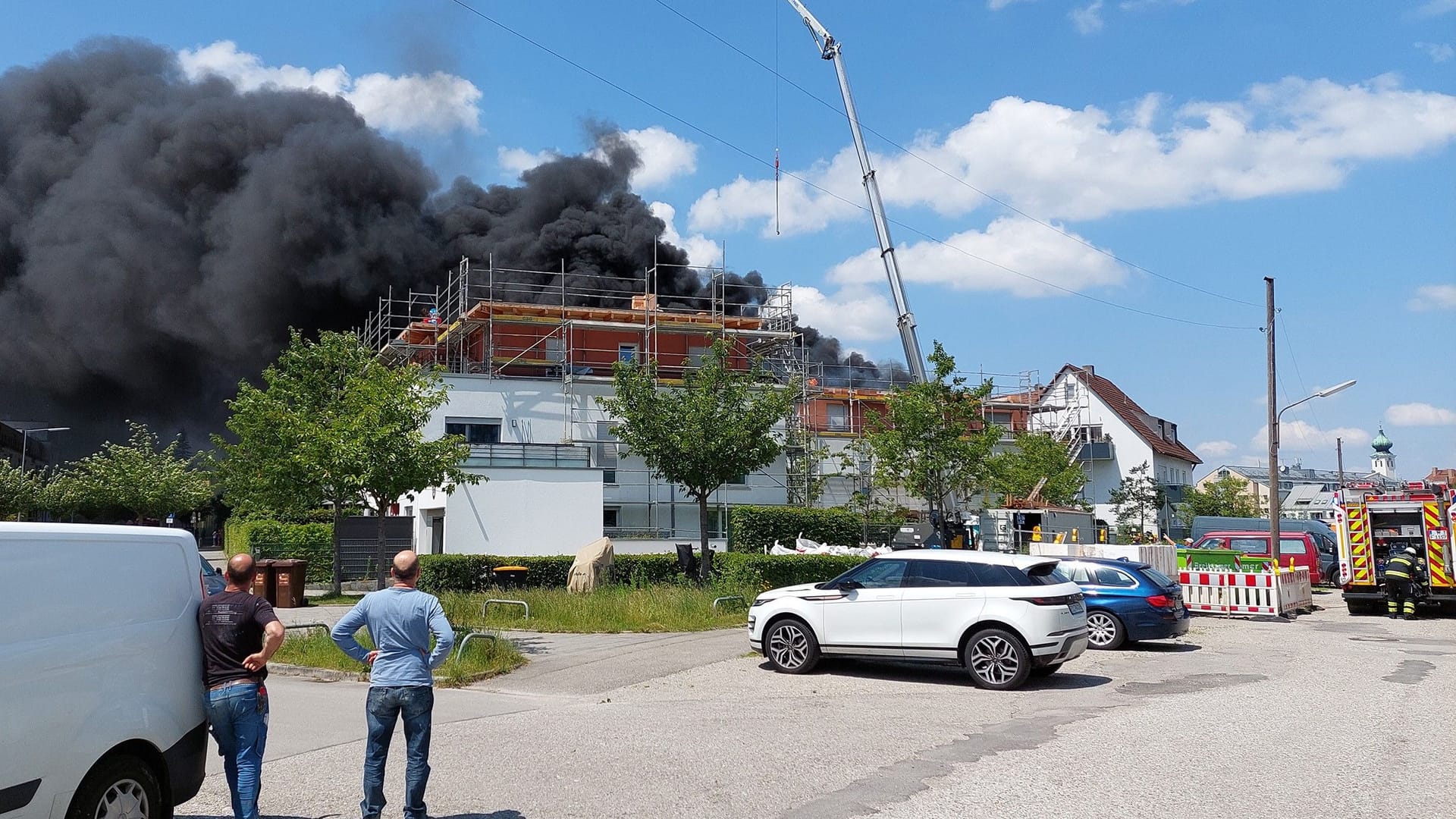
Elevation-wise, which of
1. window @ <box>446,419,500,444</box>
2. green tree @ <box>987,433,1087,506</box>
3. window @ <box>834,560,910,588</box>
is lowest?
window @ <box>834,560,910,588</box>

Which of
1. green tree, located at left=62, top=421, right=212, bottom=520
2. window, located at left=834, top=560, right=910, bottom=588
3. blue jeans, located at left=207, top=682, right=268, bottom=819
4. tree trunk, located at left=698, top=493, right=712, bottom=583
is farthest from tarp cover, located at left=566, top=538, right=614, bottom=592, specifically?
green tree, located at left=62, top=421, right=212, bottom=520

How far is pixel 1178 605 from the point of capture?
16.1 meters

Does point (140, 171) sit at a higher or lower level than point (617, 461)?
higher

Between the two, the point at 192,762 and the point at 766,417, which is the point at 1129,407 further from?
the point at 192,762

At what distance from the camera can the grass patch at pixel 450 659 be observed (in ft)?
41.4

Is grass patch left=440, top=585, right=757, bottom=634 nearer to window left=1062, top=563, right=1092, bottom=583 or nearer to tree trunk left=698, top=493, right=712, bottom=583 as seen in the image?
tree trunk left=698, top=493, right=712, bottom=583

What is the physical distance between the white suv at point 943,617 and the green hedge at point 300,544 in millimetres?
19588

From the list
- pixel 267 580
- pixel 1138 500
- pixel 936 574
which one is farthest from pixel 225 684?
pixel 1138 500

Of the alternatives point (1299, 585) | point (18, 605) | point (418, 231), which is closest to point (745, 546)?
point (1299, 585)

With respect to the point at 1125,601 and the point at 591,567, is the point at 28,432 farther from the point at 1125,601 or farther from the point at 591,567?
the point at 1125,601

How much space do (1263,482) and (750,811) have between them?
337 ft

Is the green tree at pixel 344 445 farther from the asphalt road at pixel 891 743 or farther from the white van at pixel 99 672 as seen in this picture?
the white van at pixel 99 672

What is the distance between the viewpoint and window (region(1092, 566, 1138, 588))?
1619 centimetres

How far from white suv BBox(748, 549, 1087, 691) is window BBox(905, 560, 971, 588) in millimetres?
10
